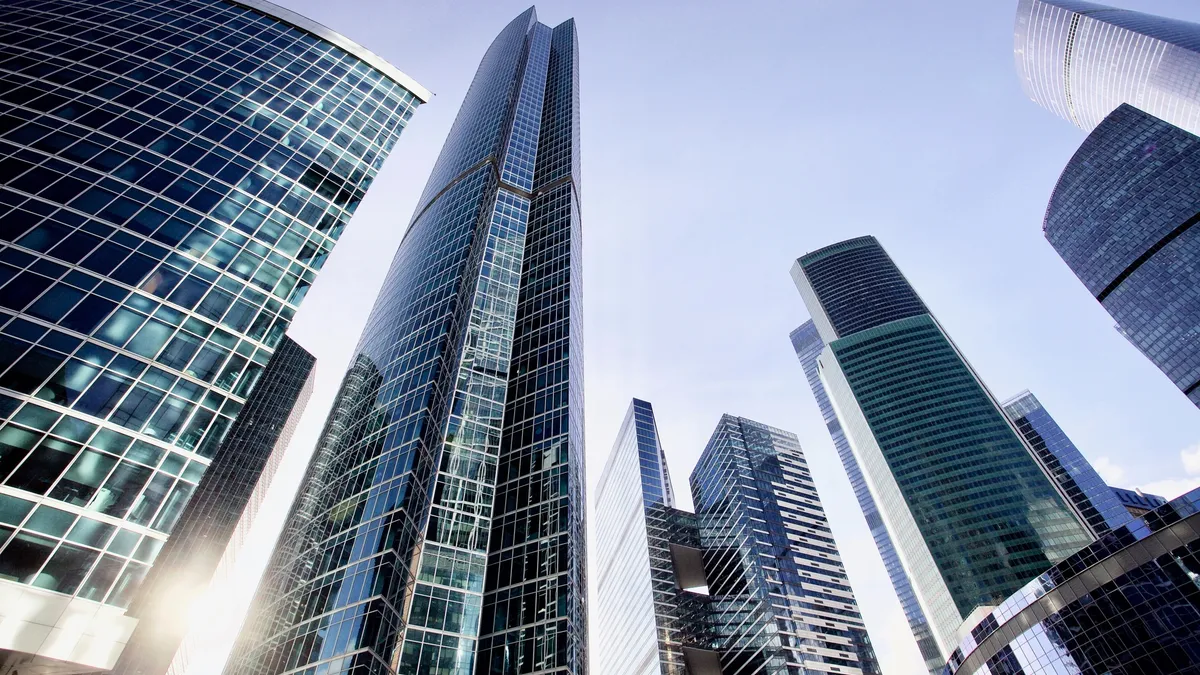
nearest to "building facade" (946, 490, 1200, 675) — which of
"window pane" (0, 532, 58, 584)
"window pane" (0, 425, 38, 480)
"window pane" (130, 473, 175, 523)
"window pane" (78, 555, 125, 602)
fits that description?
"window pane" (130, 473, 175, 523)

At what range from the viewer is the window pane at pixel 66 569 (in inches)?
879

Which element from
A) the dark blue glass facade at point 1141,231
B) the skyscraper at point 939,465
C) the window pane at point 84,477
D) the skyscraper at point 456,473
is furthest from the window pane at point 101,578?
the dark blue glass facade at point 1141,231

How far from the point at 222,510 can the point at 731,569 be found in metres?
94.2

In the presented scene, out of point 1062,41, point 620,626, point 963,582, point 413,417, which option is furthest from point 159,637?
point 1062,41

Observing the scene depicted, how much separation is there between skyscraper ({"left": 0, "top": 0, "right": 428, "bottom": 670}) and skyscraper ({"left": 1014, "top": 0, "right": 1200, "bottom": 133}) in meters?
160

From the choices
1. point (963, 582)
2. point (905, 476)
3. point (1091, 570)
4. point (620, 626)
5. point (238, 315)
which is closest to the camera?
point (238, 315)

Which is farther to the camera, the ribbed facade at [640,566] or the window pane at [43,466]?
the ribbed facade at [640,566]

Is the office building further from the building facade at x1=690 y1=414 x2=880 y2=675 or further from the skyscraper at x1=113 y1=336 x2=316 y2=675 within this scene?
the skyscraper at x1=113 y1=336 x2=316 y2=675

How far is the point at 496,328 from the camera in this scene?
7869 cm

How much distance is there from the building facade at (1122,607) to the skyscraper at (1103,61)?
365 ft

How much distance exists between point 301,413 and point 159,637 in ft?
221

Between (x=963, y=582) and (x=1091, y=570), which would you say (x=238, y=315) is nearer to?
(x=1091, y=570)

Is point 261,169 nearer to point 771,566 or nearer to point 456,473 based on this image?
point 456,473

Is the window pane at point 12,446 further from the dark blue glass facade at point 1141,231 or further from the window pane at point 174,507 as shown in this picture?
the dark blue glass facade at point 1141,231
